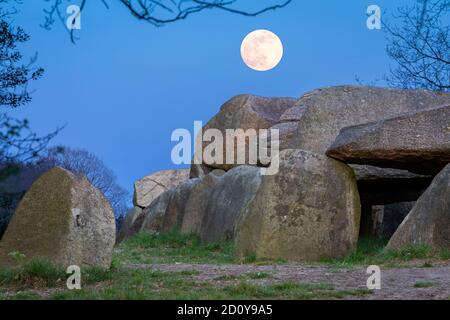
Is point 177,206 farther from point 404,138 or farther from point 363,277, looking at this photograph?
point 363,277

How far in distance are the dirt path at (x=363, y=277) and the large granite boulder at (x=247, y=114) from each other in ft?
34.6

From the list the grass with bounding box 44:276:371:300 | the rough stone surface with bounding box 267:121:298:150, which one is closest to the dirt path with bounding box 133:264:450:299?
the grass with bounding box 44:276:371:300

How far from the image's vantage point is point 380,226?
58.7ft

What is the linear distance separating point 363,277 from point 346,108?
672 centimetres

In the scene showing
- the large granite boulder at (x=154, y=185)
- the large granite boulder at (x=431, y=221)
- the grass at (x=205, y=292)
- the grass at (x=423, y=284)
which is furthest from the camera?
the large granite boulder at (x=154, y=185)

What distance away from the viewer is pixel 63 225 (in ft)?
29.5

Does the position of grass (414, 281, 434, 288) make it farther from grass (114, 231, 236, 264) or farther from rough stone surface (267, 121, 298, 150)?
rough stone surface (267, 121, 298, 150)

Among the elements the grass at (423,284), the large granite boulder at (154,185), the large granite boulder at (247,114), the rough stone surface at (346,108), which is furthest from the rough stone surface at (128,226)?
the grass at (423,284)

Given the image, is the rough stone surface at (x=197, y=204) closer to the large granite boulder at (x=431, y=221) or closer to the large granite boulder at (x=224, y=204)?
the large granite boulder at (x=224, y=204)

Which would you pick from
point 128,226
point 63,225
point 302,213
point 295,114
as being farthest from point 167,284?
point 128,226

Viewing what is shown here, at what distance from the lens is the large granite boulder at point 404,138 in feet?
38.8
